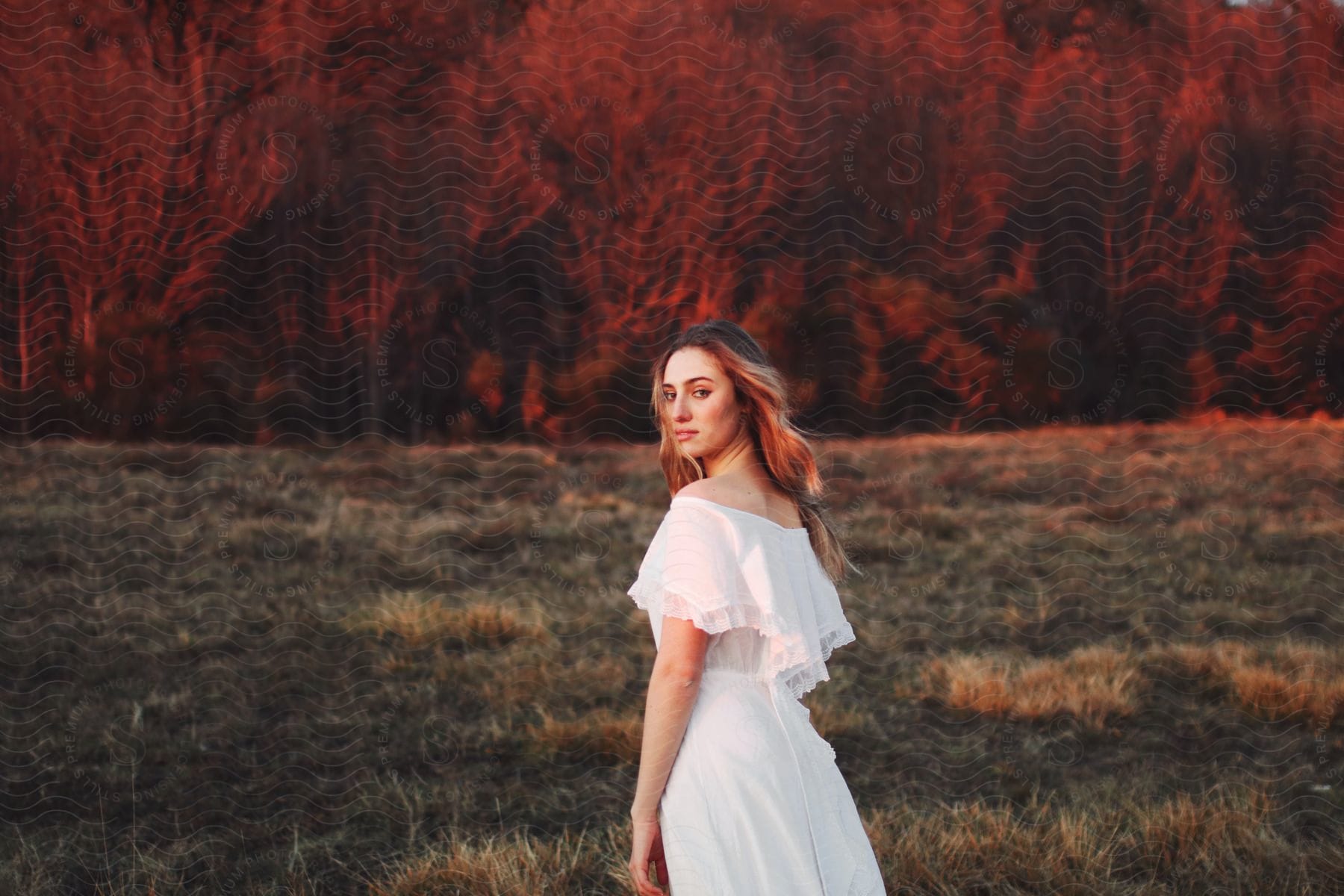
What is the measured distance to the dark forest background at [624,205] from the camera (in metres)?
9.01

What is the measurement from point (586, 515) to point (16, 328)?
4.86 meters

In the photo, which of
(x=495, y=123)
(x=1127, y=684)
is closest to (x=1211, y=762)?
(x=1127, y=684)

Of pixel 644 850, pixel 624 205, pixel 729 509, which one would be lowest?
pixel 644 850

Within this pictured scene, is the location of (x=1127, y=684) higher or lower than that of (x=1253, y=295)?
lower

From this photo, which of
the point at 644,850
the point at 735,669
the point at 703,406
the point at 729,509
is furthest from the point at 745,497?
the point at 644,850

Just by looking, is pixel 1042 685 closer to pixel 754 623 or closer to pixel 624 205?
pixel 754 623

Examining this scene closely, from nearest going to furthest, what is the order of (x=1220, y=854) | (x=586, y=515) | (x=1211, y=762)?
1. (x=1220, y=854)
2. (x=1211, y=762)
3. (x=586, y=515)

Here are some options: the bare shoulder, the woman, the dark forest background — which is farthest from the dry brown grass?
the dark forest background

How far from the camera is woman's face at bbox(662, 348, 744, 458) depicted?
1.93m

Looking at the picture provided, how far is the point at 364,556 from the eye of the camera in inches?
310

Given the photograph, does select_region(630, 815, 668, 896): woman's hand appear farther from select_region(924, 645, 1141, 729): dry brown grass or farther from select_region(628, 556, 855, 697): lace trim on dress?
select_region(924, 645, 1141, 729): dry brown grass

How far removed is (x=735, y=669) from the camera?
1.88 meters

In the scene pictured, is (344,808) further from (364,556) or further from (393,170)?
(393,170)

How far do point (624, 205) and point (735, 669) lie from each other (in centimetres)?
808
